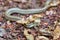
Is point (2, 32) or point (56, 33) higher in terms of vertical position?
point (56, 33)

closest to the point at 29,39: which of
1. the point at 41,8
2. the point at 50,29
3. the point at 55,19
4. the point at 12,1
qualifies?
the point at 50,29

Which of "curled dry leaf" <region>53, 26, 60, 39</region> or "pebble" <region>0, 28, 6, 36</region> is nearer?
"curled dry leaf" <region>53, 26, 60, 39</region>

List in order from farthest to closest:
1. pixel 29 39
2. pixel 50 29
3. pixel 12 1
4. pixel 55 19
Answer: pixel 12 1 < pixel 55 19 < pixel 50 29 < pixel 29 39

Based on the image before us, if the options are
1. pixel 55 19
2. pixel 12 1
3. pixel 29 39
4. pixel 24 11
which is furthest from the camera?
pixel 12 1

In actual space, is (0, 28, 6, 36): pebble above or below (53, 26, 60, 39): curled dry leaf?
below

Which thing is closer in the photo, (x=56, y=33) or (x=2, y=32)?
(x=56, y=33)

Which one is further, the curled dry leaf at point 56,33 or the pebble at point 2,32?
the pebble at point 2,32

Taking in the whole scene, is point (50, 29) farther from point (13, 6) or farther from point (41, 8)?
point (13, 6)

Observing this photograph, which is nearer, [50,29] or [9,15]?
[50,29]

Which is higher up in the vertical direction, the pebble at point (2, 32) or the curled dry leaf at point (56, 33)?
the curled dry leaf at point (56, 33)

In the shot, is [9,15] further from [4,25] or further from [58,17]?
[58,17]

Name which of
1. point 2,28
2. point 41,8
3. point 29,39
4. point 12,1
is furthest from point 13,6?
point 29,39
